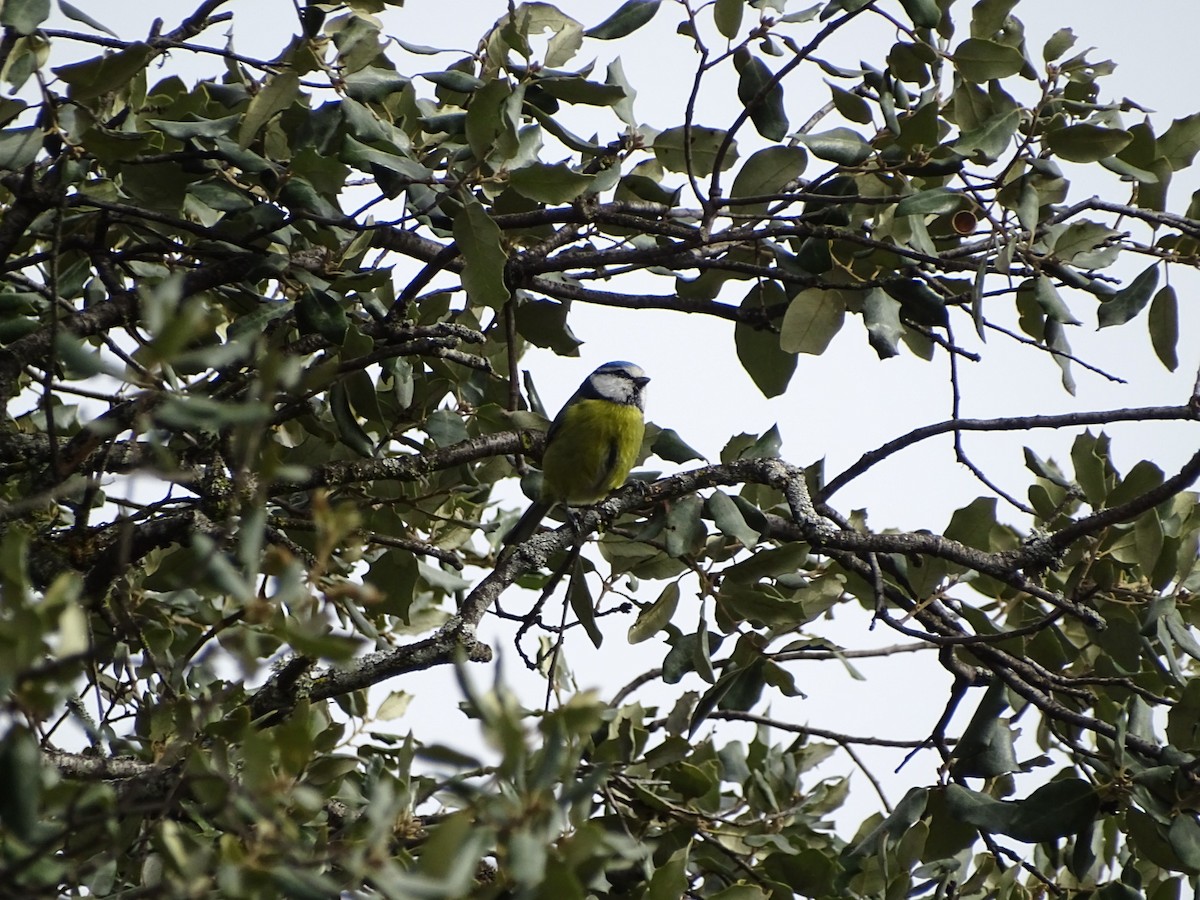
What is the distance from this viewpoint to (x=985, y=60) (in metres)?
2.70

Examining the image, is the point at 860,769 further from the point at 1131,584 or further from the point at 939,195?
the point at 939,195

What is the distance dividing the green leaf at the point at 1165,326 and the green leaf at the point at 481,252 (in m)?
1.47

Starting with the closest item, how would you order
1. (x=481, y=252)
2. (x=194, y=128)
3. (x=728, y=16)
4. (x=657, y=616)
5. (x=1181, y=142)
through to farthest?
(x=481, y=252) → (x=194, y=128) → (x=728, y=16) → (x=1181, y=142) → (x=657, y=616)

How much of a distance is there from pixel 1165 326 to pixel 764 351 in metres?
0.99

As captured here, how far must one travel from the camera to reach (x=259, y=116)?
8.22ft

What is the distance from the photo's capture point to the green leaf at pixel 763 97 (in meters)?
2.75

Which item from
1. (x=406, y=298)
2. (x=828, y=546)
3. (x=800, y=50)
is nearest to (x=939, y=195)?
(x=800, y=50)

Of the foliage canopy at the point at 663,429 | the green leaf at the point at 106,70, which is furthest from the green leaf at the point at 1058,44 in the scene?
the green leaf at the point at 106,70

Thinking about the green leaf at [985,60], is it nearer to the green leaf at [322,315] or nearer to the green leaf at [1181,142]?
A: the green leaf at [1181,142]

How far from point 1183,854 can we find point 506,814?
1.55m

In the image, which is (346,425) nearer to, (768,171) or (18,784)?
(768,171)

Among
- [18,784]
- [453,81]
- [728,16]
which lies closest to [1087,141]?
[728,16]

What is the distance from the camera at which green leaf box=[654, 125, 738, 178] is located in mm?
3043

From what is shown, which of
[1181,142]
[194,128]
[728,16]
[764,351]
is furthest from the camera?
[764,351]
